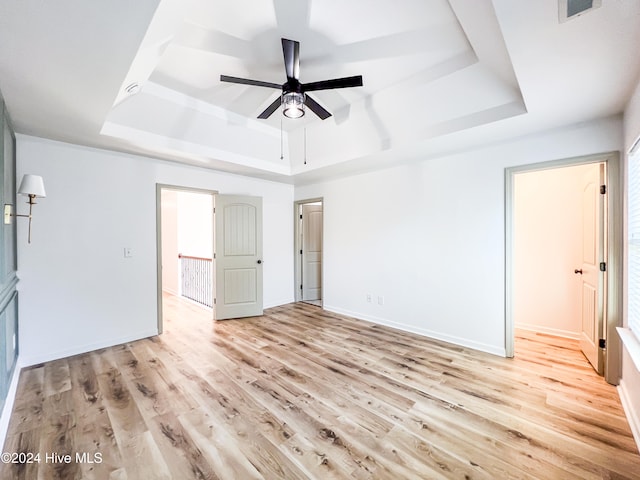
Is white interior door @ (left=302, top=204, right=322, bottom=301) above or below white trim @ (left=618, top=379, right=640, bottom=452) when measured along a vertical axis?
above

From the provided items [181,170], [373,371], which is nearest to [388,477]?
[373,371]

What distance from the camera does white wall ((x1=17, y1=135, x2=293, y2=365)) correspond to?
2.91m

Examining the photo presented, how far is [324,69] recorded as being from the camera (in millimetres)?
2510

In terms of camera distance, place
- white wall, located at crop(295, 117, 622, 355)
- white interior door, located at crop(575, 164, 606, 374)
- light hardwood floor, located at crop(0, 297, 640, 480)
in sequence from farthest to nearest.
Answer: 1. white wall, located at crop(295, 117, 622, 355)
2. white interior door, located at crop(575, 164, 606, 374)
3. light hardwood floor, located at crop(0, 297, 640, 480)

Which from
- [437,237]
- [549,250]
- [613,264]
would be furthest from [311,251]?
[613,264]

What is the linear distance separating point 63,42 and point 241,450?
8.62ft

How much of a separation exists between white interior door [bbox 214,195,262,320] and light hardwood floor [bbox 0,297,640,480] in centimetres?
121

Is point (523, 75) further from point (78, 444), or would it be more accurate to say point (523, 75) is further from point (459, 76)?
point (78, 444)

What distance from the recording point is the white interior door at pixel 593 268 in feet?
8.40

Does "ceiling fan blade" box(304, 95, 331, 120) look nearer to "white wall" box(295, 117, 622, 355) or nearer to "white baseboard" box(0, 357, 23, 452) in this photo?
"white wall" box(295, 117, 622, 355)

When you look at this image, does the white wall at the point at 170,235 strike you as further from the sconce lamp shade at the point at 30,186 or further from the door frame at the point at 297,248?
the sconce lamp shade at the point at 30,186

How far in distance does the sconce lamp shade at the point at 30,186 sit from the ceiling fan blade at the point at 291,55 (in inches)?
99.0

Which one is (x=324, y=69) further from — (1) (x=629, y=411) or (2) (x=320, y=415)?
(1) (x=629, y=411)

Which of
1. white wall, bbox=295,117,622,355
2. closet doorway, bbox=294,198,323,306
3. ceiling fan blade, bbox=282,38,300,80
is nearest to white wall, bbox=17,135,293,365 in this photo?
closet doorway, bbox=294,198,323,306
